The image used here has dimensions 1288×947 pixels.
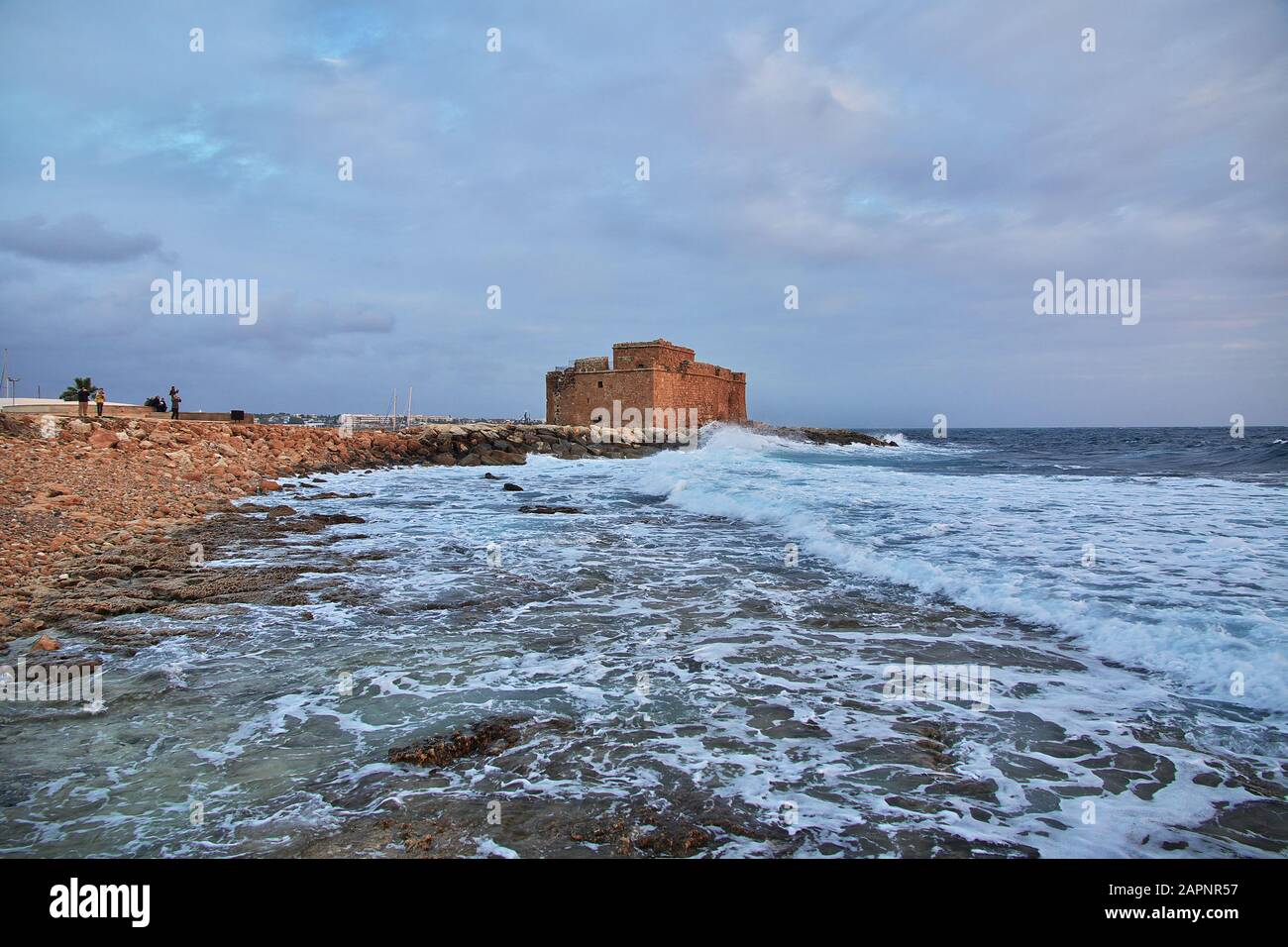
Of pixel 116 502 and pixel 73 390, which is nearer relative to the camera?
pixel 116 502

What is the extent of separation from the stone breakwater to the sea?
0.65 meters

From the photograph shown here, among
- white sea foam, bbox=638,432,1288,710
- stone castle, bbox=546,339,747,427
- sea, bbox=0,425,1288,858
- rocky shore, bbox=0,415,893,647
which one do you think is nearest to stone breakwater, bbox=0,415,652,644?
rocky shore, bbox=0,415,893,647

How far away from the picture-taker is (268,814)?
2.37 m

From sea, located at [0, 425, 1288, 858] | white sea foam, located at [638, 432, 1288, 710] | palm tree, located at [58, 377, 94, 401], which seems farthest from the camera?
palm tree, located at [58, 377, 94, 401]

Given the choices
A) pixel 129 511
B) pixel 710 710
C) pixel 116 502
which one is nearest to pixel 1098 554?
pixel 710 710

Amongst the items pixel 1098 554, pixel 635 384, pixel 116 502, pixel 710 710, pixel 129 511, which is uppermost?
pixel 635 384

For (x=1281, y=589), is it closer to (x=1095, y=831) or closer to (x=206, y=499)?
(x=1095, y=831)

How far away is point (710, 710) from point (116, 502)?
8938 millimetres

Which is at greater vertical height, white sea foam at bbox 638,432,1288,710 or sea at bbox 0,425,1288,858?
white sea foam at bbox 638,432,1288,710

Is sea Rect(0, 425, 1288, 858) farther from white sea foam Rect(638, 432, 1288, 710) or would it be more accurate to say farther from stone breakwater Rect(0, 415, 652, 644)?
stone breakwater Rect(0, 415, 652, 644)

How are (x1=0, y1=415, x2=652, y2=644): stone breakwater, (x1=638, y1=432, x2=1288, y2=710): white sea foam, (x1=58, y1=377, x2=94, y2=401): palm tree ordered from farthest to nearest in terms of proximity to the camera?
1. (x1=58, y1=377, x2=94, y2=401): palm tree
2. (x1=0, y1=415, x2=652, y2=644): stone breakwater
3. (x1=638, y1=432, x2=1288, y2=710): white sea foam

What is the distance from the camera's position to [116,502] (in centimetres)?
854

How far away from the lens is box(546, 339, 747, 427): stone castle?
34.1 metres

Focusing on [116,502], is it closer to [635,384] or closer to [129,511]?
[129,511]
